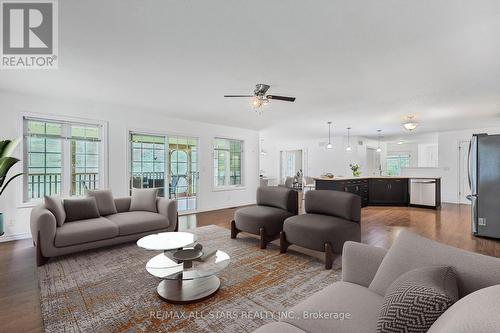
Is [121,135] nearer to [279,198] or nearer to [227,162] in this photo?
[227,162]

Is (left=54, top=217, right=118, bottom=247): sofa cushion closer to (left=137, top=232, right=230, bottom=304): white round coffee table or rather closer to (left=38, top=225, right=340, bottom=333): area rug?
(left=38, top=225, right=340, bottom=333): area rug

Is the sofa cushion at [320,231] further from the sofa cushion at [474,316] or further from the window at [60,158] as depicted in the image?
the window at [60,158]

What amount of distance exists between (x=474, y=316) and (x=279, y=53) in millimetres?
2643

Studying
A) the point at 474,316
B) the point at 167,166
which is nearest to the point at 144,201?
the point at 167,166

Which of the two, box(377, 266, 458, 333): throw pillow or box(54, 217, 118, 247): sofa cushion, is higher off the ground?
box(377, 266, 458, 333): throw pillow

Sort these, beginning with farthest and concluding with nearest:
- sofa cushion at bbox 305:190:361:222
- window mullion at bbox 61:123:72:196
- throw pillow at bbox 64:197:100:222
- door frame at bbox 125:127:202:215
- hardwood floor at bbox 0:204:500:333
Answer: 1. door frame at bbox 125:127:202:215
2. window mullion at bbox 61:123:72:196
3. throw pillow at bbox 64:197:100:222
4. sofa cushion at bbox 305:190:361:222
5. hardwood floor at bbox 0:204:500:333

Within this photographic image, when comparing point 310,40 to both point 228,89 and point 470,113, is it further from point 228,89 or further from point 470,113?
point 470,113

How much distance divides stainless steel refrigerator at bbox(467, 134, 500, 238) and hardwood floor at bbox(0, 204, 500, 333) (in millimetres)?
249

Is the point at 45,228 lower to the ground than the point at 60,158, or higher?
lower

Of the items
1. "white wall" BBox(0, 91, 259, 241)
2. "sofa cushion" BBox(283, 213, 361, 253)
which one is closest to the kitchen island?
"white wall" BBox(0, 91, 259, 241)

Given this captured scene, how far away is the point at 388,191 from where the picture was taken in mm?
7469

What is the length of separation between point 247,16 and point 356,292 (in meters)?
2.21

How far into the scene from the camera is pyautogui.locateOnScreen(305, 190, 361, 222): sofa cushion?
3.25m

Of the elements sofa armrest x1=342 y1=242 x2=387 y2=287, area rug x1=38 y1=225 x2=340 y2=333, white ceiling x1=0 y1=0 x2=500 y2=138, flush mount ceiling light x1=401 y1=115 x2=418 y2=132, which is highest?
white ceiling x1=0 y1=0 x2=500 y2=138
